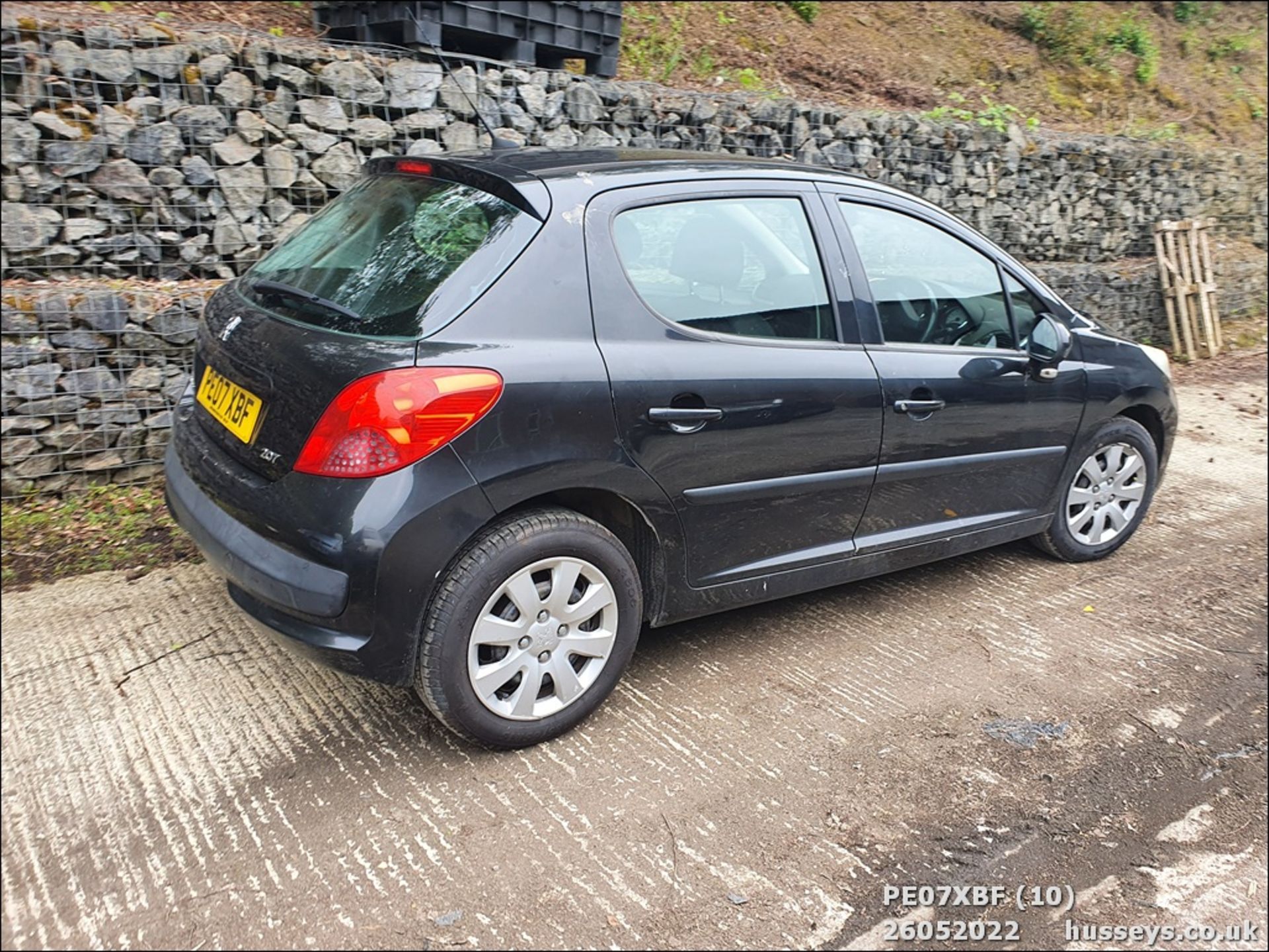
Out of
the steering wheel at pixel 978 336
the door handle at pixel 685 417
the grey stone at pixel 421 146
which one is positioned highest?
the grey stone at pixel 421 146

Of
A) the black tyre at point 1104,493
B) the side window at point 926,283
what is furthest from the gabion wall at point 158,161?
the black tyre at point 1104,493

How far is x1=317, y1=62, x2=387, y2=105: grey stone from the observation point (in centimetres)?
557

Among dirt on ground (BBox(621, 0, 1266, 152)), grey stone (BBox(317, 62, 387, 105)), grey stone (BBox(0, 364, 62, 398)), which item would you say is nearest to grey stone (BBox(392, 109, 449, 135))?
grey stone (BBox(317, 62, 387, 105))

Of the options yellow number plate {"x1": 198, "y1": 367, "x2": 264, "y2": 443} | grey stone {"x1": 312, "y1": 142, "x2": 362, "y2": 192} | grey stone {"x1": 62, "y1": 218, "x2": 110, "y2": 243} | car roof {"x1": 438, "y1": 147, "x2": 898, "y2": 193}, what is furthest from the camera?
grey stone {"x1": 312, "y1": 142, "x2": 362, "y2": 192}

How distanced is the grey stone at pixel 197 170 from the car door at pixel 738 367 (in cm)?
307

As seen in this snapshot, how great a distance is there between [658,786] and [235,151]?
417 cm

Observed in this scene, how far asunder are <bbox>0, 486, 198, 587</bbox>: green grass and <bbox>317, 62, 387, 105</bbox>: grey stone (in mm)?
2454

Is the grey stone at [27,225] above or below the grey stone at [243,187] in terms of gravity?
below

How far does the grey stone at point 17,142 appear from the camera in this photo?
4680 mm

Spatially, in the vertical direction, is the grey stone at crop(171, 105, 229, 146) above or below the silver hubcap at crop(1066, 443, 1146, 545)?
above

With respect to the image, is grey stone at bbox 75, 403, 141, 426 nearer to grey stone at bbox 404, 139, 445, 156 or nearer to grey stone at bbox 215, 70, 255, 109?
grey stone at bbox 215, 70, 255, 109

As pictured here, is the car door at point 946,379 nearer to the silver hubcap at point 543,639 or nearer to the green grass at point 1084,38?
the silver hubcap at point 543,639

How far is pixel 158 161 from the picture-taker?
5066 millimetres

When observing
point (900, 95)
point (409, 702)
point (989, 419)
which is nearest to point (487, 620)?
point (409, 702)
